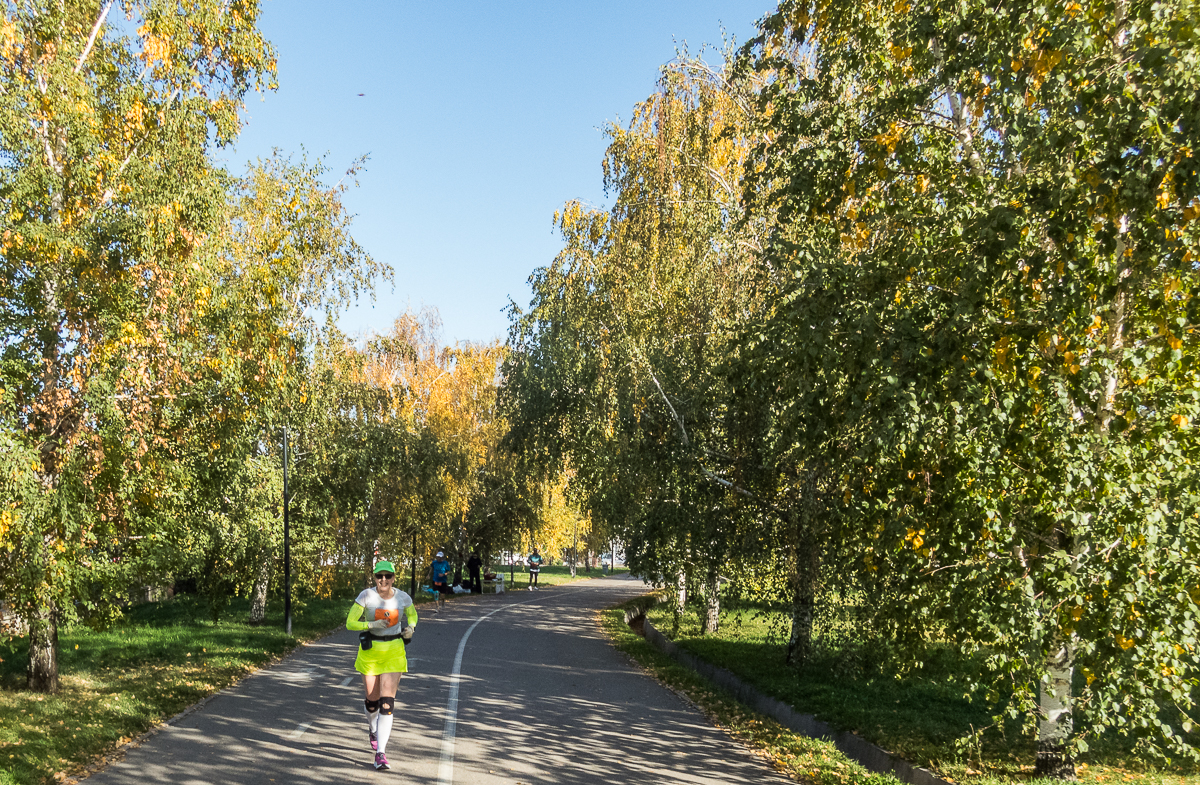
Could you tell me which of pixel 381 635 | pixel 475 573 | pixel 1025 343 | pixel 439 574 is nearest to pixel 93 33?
pixel 381 635

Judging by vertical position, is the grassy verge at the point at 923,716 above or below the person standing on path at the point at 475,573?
below

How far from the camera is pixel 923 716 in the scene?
1116 cm

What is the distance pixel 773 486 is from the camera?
14.4 meters

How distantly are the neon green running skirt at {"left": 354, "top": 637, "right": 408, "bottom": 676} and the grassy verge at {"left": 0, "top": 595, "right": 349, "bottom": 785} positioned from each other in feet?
8.37

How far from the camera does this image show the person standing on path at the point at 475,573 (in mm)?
38688

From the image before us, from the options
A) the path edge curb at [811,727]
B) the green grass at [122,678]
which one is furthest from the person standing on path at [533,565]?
the path edge curb at [811,727]

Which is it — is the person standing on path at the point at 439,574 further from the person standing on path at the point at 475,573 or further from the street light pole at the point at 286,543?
the street light pole at the point at 286,543

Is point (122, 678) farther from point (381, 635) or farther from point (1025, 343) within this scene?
point (1025, 343)

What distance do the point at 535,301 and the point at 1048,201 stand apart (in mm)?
18948

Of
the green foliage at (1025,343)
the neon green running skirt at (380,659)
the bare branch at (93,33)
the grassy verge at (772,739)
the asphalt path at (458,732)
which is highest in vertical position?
the bare branch at (93,33)

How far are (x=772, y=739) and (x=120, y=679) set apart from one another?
9498 mm

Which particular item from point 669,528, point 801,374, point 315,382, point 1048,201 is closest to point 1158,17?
point 1048,201

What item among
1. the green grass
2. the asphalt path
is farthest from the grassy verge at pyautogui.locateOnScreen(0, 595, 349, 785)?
the asphalt path

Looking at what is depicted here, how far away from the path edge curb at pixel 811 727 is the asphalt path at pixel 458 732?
105 cm
